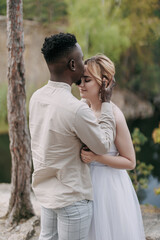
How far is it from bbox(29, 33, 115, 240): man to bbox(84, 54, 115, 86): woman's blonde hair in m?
0.30

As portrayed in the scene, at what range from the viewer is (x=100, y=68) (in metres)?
1.57

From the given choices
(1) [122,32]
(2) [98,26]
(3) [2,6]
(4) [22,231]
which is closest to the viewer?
(4) [22,231]

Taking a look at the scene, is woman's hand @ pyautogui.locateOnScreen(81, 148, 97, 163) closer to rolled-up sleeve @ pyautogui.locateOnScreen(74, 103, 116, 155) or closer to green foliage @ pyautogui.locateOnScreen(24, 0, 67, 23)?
rolled-up sleeve @ pyautogui.locateOnScreen(74, 103, 116, 155)

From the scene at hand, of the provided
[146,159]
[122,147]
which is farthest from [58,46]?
[146,159]

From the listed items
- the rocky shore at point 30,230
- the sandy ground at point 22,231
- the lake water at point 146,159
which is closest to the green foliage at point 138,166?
the rocky shore at point 30,230

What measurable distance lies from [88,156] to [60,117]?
21 centimetres

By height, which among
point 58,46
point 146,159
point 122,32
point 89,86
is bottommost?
point 146,159

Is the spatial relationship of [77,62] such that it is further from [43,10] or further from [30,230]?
[43,10]

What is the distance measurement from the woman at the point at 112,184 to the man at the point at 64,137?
266mm

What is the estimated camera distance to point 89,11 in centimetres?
1089

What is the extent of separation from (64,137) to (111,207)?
0.62 meters

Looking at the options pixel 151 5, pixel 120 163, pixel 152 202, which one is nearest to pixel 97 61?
pixel 120 163

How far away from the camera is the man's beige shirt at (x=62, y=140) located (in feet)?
3.67

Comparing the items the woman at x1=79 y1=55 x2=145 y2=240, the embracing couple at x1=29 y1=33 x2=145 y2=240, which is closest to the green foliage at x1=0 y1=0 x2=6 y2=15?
the woman at x1=79 y1=55 x2=145 y2=240
